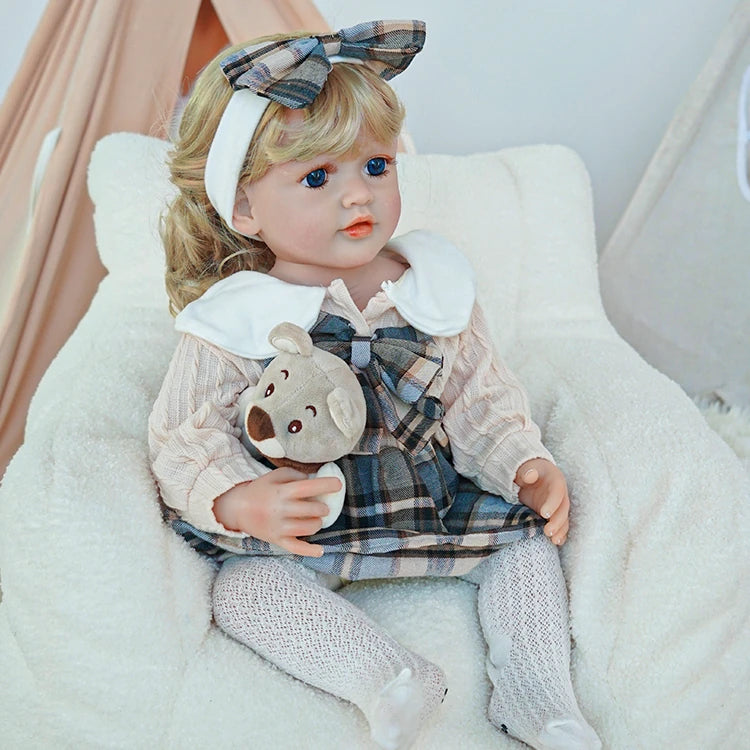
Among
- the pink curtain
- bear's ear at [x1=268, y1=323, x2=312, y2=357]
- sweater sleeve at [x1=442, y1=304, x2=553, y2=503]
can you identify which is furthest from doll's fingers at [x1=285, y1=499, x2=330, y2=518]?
the pink curtain

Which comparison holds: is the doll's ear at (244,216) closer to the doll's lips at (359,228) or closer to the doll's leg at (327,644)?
the doll's lips at (359,228)

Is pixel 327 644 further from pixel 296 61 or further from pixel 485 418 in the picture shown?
pixel 296 61

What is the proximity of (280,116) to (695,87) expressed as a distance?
1.12 m

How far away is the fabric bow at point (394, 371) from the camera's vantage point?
110cm

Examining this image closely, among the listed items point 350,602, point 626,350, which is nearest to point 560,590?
point 350,602

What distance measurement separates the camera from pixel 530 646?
1032 millimetres

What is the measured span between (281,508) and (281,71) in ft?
1.45

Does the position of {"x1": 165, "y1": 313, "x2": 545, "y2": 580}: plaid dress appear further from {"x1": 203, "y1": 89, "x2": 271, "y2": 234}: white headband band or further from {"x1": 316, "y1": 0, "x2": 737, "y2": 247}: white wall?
{"x1": 316, "y1": 0, "x2": 737, "y2": 247}: white wall

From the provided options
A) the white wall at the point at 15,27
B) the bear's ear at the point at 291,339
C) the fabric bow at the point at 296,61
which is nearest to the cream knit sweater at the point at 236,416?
the bear's ear at the point at 291,339

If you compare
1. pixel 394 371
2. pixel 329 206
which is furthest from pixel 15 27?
pixel 394 371

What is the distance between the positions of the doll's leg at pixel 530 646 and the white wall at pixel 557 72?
108 cm

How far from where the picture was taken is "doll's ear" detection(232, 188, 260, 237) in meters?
1.10

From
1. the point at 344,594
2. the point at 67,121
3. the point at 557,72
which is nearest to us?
the point at 344,594

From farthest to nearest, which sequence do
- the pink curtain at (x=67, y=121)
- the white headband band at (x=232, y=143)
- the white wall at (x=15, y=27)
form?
the white wall at (x=15, y=27) < the pink curtain at (x=67, y=121) < the white headband band at (x=232, y=143)
